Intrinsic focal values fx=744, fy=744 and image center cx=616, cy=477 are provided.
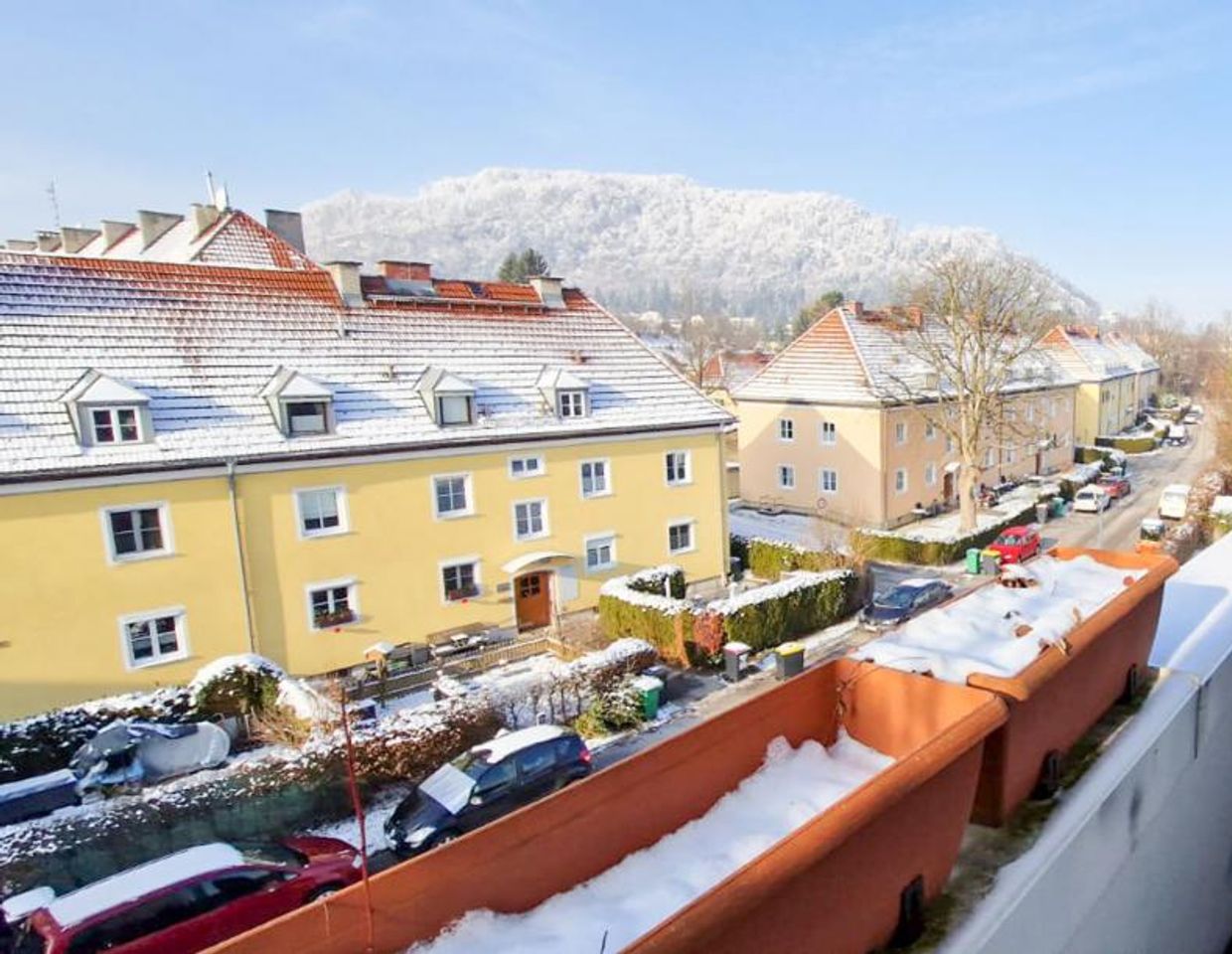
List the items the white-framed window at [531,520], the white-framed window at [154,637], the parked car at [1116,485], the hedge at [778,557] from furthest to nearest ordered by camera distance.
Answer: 1. the parked car at [1116,485]
2. the hedge at [778,557]
3. the white-framed window at [531,520]
4. the white-framed window at [154,637]

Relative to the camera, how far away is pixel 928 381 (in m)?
32.2

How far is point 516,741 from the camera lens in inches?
432

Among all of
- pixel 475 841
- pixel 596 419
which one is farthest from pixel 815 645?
pixel 475 841

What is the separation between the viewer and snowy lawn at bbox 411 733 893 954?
3.17m

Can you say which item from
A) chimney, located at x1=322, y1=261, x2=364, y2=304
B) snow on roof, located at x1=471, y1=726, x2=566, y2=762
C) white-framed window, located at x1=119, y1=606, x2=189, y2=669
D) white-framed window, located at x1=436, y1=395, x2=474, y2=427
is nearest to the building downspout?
white-framed window, located at x1=119, y1=606, x2=189, y2=669

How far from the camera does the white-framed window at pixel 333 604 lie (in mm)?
17266

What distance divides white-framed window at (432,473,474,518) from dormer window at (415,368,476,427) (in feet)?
4.52

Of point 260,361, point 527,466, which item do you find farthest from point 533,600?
point 260,361

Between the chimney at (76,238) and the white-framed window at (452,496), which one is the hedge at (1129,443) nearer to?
the white-framed window at (452,496)

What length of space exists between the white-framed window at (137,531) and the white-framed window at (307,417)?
3.14m

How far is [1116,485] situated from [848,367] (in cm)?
1642

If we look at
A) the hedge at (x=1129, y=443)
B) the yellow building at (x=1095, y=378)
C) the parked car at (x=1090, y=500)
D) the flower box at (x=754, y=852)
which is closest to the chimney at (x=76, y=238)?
the flower box at (x=754, y=852)

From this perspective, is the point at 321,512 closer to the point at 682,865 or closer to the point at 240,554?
the point at 240,554

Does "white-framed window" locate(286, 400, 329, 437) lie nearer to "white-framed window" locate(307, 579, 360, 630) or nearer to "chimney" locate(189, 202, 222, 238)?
"white-framed window" locate(307, 579, 360, 630)
